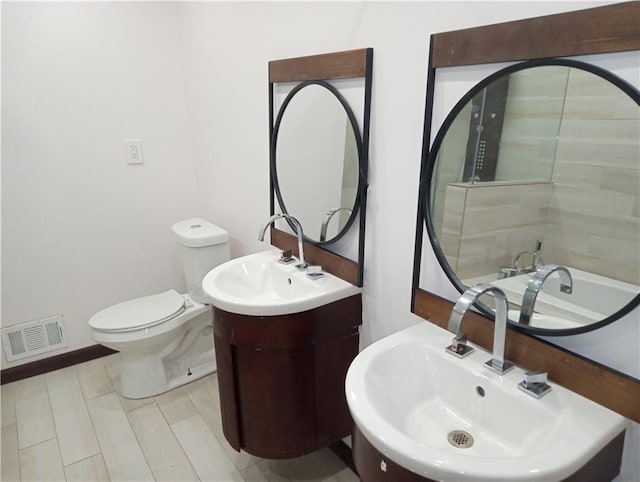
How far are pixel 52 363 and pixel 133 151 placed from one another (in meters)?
1.31

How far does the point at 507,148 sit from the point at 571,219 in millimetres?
234

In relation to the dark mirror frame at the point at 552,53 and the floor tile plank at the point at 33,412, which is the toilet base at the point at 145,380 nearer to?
the floor tile plank at the point at 33,412

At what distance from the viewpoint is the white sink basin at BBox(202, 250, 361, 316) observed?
4.81ft

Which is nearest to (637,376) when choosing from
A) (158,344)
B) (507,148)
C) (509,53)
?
(507,148)

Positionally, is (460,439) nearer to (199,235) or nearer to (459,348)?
(459,348)

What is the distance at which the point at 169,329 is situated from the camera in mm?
2258

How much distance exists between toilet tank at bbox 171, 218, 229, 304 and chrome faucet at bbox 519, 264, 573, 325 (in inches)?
63.9

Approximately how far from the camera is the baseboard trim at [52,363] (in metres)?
2.45

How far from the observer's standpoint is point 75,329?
8.54 ft

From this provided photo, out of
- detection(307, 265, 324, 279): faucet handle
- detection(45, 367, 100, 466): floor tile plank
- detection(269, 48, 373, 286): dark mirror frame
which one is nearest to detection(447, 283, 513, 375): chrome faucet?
detection(269, 48, 373, 286): dark mirror frame

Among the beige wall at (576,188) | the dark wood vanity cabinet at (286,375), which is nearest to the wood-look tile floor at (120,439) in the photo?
the dark wood vanity cabinet at (286,375)

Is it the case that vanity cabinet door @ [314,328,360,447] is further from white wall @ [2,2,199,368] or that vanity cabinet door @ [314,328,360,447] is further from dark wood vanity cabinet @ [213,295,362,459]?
white wall @ [2,2,199,368]

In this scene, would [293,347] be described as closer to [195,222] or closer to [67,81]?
[195,222]

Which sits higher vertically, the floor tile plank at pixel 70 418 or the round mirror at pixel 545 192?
the round mirror at pixel 545 192
